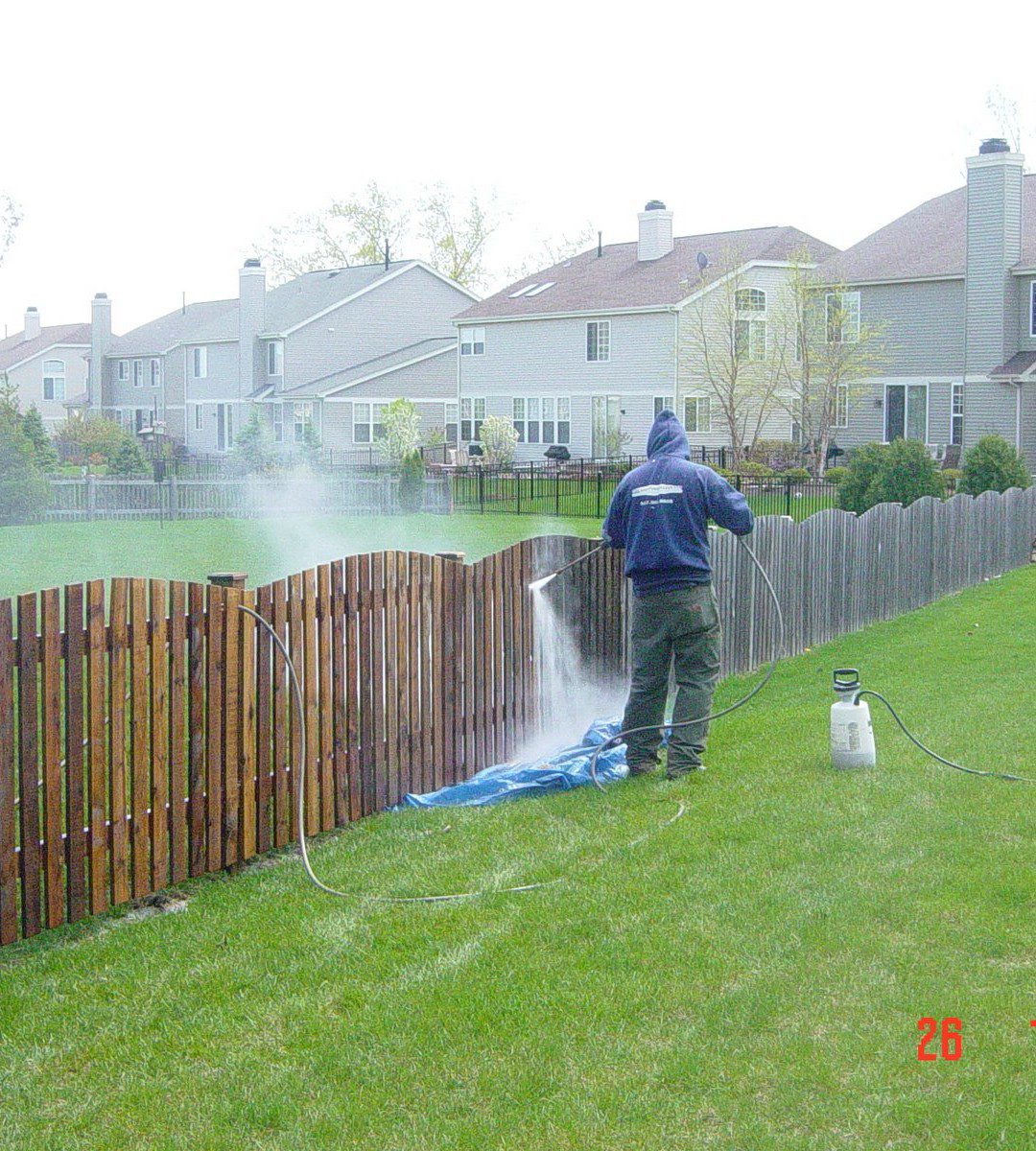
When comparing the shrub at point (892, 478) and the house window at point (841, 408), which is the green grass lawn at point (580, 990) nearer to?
the shrub at point (892, 478)

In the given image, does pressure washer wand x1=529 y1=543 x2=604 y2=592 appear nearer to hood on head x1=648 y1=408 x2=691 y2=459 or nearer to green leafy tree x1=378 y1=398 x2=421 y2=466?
hood on head x1=648 y1=408 x2=691 y2=459

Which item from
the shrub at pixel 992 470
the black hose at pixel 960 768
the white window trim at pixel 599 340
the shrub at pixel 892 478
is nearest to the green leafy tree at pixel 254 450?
the white window trim at pixel 599 340

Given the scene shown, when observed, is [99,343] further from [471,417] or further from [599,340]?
[599,340]

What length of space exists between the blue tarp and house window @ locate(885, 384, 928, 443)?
34332mm

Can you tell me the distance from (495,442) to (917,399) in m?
13.1

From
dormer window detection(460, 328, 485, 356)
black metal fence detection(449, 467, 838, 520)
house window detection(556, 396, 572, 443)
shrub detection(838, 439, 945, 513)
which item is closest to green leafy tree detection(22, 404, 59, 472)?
black metal fence detection(449, 467, 838, 520)

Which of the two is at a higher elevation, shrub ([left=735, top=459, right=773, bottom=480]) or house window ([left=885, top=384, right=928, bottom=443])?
house window ([left=885, top=384, right=928, bottom=443])

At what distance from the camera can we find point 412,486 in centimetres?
3341

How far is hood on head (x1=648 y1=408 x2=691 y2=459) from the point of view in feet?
26.2

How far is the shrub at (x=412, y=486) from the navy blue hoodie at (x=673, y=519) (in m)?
25.6

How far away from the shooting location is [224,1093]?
397cm

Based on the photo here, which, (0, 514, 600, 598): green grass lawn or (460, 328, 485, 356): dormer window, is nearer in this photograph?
(0, 514, 600, 598): green grass lawn

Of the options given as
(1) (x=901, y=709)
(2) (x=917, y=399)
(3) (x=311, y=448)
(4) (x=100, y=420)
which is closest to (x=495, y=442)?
(3) (x=311, y=448)

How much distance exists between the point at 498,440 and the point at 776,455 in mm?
9118
